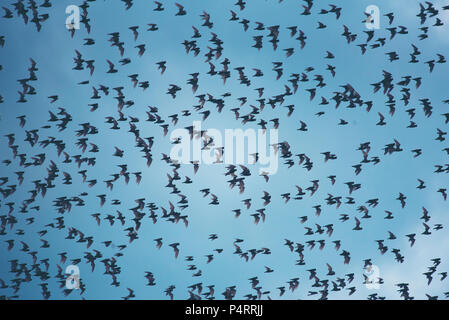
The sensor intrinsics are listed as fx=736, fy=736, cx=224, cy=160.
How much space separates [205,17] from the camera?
60.6 metres

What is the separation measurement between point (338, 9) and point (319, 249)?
20.9 metres

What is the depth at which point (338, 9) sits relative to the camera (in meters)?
61.2

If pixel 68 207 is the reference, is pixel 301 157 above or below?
above

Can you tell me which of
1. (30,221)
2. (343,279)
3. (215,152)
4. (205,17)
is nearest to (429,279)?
(343,279)

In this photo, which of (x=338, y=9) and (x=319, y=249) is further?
(x=319, y=249)
